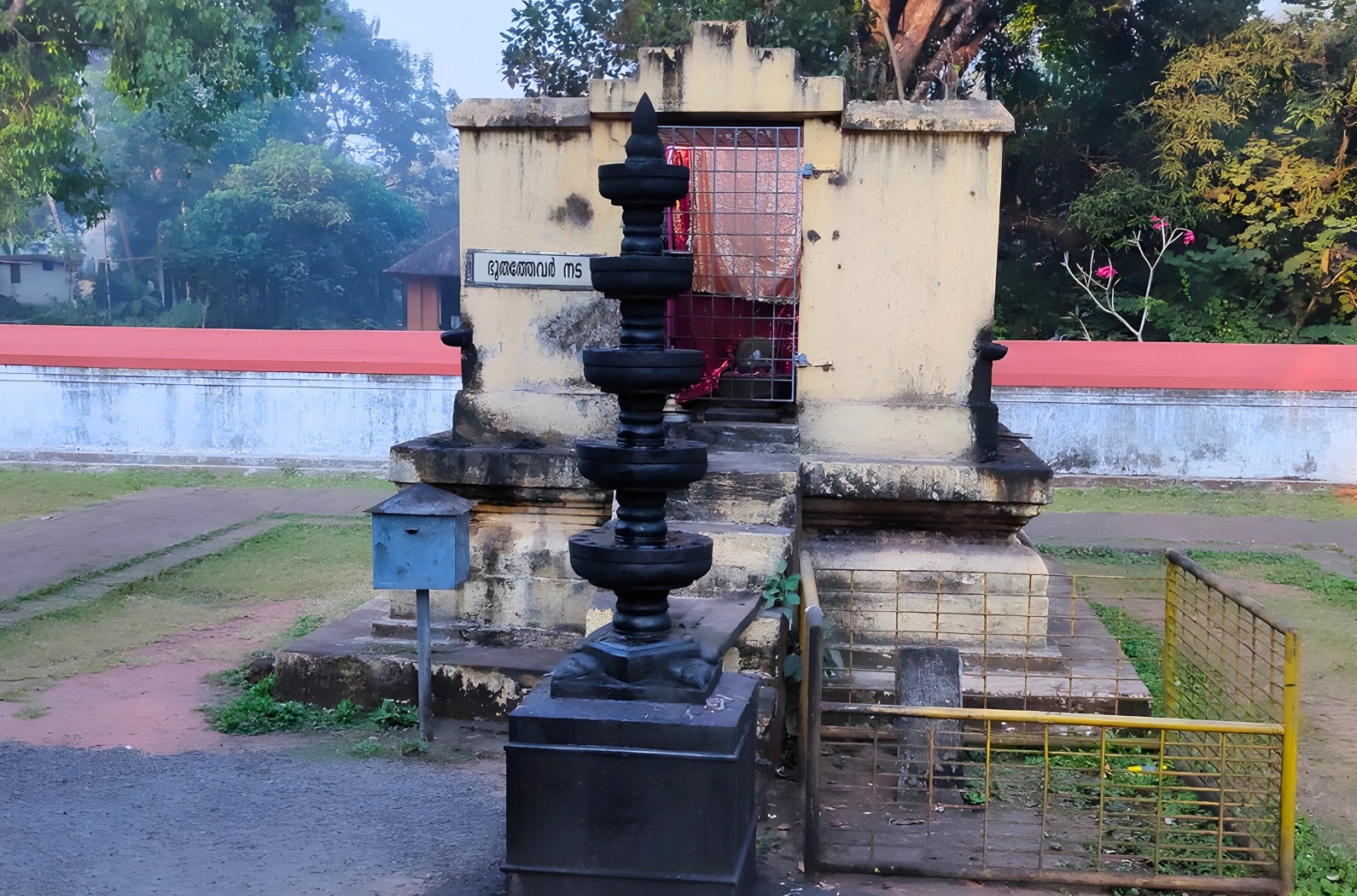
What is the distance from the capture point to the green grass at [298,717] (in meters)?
5.41

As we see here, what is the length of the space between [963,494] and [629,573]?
272cm

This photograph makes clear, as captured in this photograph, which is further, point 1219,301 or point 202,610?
point 1219,301

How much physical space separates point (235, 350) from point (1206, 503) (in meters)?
11.1

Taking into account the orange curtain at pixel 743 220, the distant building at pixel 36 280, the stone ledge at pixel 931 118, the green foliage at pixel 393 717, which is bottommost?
the green foliage at pixel 393 717

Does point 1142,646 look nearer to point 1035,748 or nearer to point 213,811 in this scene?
point 1035,748

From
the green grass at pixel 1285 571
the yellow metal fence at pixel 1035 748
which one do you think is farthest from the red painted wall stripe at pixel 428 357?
the yellow metal fence at pixel 1035 748

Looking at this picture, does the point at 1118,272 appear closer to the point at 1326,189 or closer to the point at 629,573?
the point at 1326,189

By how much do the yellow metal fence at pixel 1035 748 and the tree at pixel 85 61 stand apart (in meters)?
16.3

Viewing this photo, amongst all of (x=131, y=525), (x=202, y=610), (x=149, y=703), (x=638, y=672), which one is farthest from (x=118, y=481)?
(x=638, y=672)

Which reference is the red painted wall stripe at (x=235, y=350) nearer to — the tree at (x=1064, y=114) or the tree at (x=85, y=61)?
the tree at (x=85, y=61)

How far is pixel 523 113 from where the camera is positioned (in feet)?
20.1

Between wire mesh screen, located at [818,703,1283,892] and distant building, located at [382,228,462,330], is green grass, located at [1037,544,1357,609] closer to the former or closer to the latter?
wire mesh screen, located at [818,703,1283,892]

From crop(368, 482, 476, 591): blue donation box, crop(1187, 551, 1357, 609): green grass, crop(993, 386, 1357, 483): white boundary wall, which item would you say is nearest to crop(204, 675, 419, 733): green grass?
crop(368, 482, 476, 591): blue donation box

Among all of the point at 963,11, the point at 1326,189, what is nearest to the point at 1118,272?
the point at 1326,189
